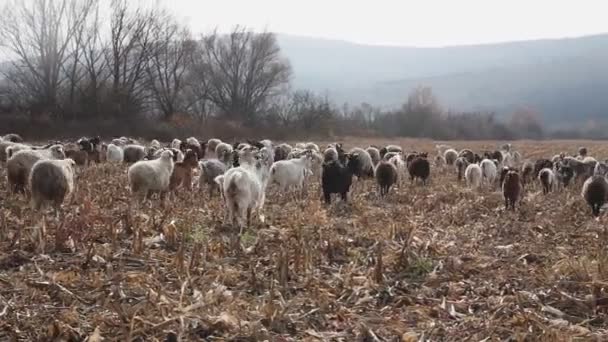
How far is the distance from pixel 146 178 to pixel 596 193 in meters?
9.45

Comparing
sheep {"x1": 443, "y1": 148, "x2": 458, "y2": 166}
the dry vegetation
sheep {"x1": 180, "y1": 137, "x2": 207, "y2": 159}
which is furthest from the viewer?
sheep {"x1": 443, "y1": 148, "x2": 458, "y2": 166}

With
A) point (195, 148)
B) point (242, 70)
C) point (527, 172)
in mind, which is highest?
point (242, 70)

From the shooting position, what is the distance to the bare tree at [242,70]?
61156mm

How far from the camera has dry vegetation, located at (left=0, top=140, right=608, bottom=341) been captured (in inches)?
219

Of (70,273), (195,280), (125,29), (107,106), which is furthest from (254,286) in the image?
(125,29)

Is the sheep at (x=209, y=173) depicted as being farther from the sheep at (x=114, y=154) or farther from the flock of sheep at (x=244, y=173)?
the sheep at (x=114, y=154)

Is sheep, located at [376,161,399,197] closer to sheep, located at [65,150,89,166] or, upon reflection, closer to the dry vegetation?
the dry vegetation

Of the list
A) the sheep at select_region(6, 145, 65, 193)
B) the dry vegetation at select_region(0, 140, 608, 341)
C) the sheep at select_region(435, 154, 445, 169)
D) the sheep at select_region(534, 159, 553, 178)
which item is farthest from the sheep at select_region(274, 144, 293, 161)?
the dry vegetation at select_region(0, 140, 608, 341)

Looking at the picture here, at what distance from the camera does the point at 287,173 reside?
1479cm

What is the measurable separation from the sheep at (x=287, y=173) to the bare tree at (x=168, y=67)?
126 ft

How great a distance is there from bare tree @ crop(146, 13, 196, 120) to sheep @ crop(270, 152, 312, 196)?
3842 centimetres

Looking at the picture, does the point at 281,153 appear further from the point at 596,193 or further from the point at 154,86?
the point at 154,86

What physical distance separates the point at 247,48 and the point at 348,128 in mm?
14370

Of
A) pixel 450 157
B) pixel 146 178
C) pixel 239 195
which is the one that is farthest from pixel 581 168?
pixel 146 178
